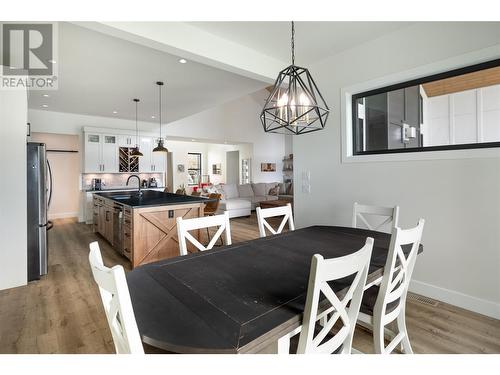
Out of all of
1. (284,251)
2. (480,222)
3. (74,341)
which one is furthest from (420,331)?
(74,341)

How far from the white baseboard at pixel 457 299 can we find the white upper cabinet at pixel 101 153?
6976mm

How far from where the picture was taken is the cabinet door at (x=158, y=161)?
7613 mm

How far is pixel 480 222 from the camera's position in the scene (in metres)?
2.21

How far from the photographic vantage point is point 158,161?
303 inches

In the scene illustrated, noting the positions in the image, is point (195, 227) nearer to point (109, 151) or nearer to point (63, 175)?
point (109, 151)

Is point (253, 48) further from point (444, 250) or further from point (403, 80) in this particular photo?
point (444, 250)

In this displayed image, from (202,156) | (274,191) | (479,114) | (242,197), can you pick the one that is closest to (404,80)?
(479,114)

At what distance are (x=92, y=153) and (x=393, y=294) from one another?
7.09 metres

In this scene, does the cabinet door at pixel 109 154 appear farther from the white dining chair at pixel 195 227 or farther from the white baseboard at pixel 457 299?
the white baseboard at pixel 457 299

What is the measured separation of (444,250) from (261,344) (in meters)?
2.41

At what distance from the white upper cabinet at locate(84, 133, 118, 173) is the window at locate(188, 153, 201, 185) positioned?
5.44 m

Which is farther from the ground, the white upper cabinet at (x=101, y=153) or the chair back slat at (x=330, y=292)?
the white upper cabinet at (x=101, y=153)

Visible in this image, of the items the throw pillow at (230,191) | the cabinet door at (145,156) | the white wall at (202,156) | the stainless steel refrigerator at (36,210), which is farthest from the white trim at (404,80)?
the white wall at (202,156)

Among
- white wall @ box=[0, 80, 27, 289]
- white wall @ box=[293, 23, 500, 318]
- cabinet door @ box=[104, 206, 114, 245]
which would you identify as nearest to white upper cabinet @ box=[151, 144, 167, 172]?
cabinet door @ box=[104, 206, 114, 245]
